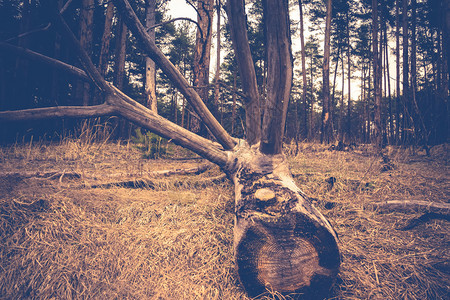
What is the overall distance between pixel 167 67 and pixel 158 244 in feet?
6.93

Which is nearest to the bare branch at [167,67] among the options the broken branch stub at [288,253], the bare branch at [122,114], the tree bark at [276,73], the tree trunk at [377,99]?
the bare branch at [122,114]

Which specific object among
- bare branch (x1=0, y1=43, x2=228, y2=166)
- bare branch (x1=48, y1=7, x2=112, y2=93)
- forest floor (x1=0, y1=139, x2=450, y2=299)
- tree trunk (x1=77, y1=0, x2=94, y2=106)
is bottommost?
forest floor (x1=0, y1=139, x2=450, y2=299)

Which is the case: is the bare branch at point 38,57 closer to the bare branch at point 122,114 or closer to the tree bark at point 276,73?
the bare branch at point 122,114

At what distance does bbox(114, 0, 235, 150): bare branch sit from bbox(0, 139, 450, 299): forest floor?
871 millimetres

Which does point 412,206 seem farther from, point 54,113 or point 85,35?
point 85,35

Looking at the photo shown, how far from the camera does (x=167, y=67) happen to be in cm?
282

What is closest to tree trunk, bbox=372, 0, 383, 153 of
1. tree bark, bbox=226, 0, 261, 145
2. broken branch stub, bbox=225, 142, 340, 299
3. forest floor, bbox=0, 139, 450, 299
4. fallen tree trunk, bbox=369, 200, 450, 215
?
forest floor, bbox=0, 139, 450, 299

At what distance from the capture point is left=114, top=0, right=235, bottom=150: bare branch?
2.52 metres

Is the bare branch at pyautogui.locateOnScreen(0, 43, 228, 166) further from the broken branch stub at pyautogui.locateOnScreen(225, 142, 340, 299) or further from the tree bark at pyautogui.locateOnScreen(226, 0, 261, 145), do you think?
the broken branch stub at pyautogui.locateOnScreen(225, 142, 340, 299)

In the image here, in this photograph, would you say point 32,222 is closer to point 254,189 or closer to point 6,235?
point 6,235

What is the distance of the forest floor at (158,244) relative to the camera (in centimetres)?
150

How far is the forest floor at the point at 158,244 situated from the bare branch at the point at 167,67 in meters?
0.87

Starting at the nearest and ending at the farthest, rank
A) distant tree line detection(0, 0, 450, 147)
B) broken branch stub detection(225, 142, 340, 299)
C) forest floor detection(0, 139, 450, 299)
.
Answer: broken branch stub detection(225, 142, 340, 299) < forest floor detection(0, 139, 450, 299) < distant tree line detection(0, 0, 450, 147)

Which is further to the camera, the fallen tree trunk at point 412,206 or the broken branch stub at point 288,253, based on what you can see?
the fallen tree trunk at point 412,206
